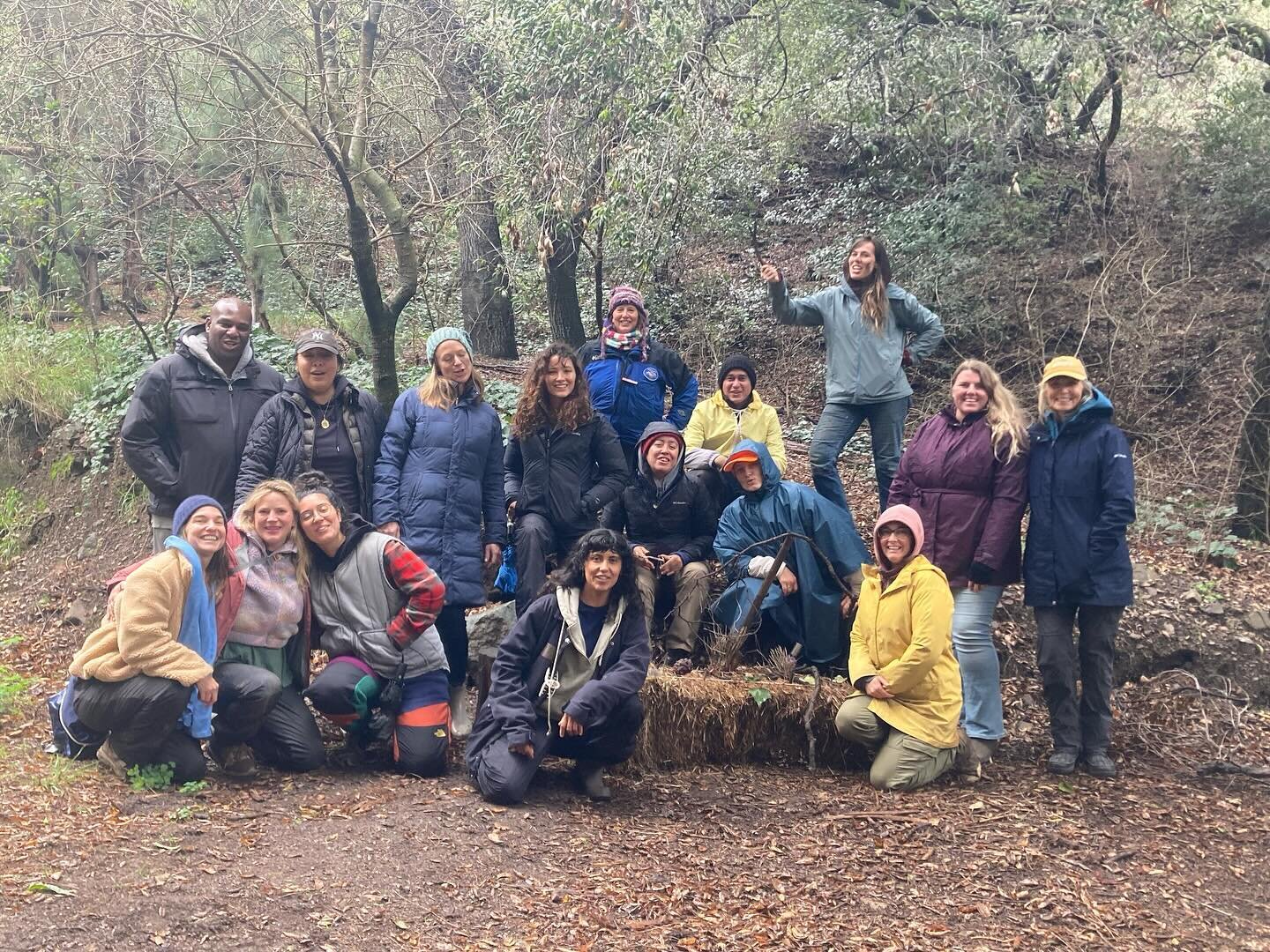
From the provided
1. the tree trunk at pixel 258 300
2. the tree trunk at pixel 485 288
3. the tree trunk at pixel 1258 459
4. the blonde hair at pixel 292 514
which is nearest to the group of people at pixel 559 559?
the blonde hair at pixel 292 514

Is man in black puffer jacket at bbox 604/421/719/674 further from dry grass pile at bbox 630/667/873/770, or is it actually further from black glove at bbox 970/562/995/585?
black glove at bbox 970/562/995/585

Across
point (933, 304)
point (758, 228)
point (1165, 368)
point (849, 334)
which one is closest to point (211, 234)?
point (758, 228)

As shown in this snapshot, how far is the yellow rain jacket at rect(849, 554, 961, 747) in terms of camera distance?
5.20 m

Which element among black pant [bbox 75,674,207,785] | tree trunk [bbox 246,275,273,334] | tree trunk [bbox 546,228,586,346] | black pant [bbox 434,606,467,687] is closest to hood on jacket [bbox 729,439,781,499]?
black pant [bbox 434,606,467,687]

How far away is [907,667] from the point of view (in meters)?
5.25

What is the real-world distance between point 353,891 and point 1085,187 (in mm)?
10529

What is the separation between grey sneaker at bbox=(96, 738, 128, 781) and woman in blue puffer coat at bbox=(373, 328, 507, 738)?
1566 millimetres

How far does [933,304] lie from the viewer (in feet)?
36.6

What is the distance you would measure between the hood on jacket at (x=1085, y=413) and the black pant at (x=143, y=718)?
13.9 ft

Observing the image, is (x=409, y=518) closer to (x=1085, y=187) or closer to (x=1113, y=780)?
(x=1113, y=780)

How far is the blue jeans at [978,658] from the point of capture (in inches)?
217

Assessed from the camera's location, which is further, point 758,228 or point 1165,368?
point 758,228

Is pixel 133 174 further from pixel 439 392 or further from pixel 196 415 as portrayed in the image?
pixel 439 392

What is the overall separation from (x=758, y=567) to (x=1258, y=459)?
462cm
